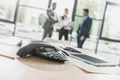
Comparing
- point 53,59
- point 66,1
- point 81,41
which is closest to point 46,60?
point 53,59

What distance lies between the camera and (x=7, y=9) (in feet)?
23.7

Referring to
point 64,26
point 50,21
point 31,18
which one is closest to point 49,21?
point 50,21

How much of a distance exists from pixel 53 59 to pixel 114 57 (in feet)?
20.4

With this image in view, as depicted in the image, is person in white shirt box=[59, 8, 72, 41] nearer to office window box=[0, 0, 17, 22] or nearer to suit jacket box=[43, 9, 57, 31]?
suit jacket box=[43, 9, 57, 31]

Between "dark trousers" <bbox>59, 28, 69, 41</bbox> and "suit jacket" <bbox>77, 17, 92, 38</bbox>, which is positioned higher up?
"suit jacket" <bbox>77, 17, 92, 38</bbox>

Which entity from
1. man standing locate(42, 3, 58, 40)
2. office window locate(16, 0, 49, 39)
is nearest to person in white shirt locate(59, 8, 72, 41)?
man standing locate(42, 3, 58, 40)

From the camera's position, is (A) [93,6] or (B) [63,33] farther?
(A) [93,6]

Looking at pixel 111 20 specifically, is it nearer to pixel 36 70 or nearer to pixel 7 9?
pixel 7 9

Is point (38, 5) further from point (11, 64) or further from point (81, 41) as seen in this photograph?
point (11, 64)

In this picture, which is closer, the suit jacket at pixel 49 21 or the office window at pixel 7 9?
the suit jacket at pixel 49 21

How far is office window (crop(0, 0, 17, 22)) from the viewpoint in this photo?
7168mm

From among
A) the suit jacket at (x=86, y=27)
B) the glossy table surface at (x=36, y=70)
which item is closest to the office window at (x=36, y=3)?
the suit jacket at (x=86, y=27)

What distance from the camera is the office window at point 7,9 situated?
717cm

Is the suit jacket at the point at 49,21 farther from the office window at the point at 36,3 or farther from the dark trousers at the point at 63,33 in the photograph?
the office window at the point at 36,3
